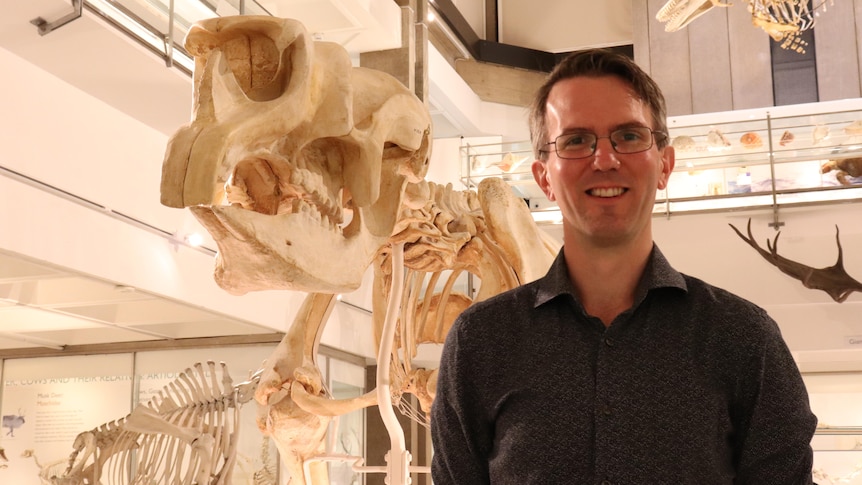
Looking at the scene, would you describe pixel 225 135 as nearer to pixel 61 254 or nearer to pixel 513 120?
pixel 61 254

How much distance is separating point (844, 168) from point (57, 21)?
7799 millimetres

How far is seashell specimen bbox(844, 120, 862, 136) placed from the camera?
9.84 metres

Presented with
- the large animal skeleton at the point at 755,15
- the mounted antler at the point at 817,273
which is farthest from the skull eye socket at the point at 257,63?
the mounted antler at the point at 817,273

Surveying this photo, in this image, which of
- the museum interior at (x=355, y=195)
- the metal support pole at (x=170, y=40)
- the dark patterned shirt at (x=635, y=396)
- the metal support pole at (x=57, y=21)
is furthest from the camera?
the metal support pole at (x=170, y=40)

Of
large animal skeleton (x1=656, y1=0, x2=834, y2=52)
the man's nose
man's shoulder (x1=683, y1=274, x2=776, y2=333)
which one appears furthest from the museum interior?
man's shoulder (x1=683, y1=274, x2=776, y2=333)

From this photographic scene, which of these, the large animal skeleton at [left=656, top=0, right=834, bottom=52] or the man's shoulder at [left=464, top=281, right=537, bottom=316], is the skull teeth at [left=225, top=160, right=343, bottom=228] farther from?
the large animal skeleton at [left=656, top=0, right=834, bottom=52]

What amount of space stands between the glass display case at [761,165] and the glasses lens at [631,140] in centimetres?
880

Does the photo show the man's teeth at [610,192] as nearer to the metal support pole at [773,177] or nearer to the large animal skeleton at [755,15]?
the large animal skeleton at [755,15]

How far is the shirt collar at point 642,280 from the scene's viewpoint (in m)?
1.53

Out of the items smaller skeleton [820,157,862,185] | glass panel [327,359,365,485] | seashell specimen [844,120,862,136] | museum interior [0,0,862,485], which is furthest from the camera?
glass panel [327,359,365,485]

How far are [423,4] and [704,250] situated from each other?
432 cm

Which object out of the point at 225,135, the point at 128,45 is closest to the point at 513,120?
the point at 128,45

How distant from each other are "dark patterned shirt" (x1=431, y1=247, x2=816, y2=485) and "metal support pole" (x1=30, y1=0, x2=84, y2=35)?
204 inches

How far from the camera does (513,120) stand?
1494 centimetres
